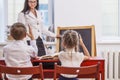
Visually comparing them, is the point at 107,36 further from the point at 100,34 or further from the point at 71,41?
the point at 71,41

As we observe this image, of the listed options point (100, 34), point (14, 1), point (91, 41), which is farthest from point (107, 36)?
point (14, 1)

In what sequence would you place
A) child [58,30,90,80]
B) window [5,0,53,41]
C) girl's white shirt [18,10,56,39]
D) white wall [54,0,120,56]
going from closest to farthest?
1. child [58,30,90,80]
2. girl's white shirt [18,10,56,39]
3. white wall [54,0,120,56]
4. window [5,0,53,41]

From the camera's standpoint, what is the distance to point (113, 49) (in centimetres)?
385

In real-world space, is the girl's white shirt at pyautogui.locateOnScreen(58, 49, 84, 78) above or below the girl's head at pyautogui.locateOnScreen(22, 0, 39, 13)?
below

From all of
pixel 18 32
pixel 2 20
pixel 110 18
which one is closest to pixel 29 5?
pixel 18 32

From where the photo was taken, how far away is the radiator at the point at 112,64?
380 centimetres

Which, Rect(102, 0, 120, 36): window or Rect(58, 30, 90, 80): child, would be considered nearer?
Rect(58, 30, 90, 80): child

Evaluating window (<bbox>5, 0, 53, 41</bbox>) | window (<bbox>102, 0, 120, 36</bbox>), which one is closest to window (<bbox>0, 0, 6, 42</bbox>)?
window (<bbox>5, 0, 53, 41</bbox>)

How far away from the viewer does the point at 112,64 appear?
383cm

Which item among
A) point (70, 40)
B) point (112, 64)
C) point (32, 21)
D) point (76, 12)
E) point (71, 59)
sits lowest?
point (112, 64)

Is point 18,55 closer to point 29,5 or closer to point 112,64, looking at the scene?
point 29,5

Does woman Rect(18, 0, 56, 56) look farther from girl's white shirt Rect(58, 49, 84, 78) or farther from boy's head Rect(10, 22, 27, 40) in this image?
girl's white shirt Rect(58, 49, 84, 78)

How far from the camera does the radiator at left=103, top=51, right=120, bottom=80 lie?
150 inches

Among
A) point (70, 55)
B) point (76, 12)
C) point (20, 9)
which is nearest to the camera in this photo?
point (70, 55)
